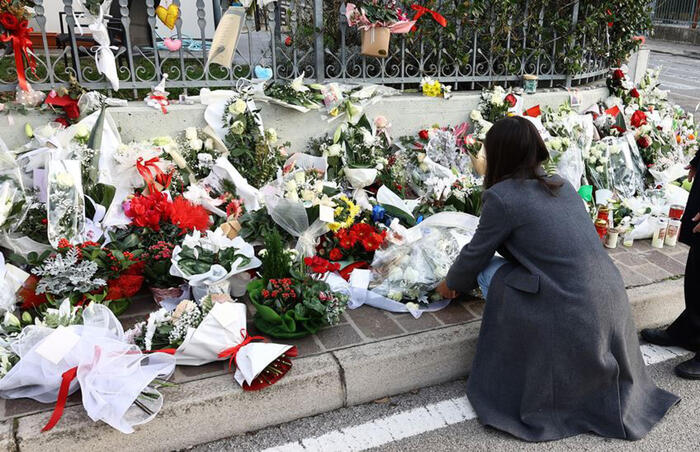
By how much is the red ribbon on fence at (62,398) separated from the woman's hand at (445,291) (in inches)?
76.2

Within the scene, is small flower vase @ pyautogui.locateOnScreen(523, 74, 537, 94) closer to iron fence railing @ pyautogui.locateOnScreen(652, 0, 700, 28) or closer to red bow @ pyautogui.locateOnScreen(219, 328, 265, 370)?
red bow @ pyautogui.locateOnScreen(219, 328, 265, 370)

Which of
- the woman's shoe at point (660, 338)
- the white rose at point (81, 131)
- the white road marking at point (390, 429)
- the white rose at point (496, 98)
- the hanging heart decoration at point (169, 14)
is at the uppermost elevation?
the hanging heart decoration at point (169, 14)

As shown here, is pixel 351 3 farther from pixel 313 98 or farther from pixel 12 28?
pixel 12 28

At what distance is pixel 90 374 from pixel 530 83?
4.70m

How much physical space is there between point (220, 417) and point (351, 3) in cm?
361

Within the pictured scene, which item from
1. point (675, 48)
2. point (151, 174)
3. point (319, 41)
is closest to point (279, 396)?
point (151, 174)

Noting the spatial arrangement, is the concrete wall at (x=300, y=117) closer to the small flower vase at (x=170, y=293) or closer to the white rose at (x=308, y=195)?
the white rose at (x=308, y=195)

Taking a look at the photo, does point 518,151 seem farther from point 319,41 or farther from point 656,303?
point 319,41

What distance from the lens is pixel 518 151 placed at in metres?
2.84

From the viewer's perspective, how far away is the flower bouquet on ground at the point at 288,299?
3191mm

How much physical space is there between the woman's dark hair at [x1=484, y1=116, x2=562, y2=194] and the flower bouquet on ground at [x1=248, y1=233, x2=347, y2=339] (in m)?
1.14

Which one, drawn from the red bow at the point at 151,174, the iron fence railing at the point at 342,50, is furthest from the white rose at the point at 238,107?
the red bow at the point at 151,174

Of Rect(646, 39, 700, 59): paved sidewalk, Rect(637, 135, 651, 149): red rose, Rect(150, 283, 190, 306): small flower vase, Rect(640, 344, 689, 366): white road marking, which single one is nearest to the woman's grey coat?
Rect(640, 344, 689, 366): white road marking

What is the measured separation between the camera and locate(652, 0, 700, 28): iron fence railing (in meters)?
22.9
